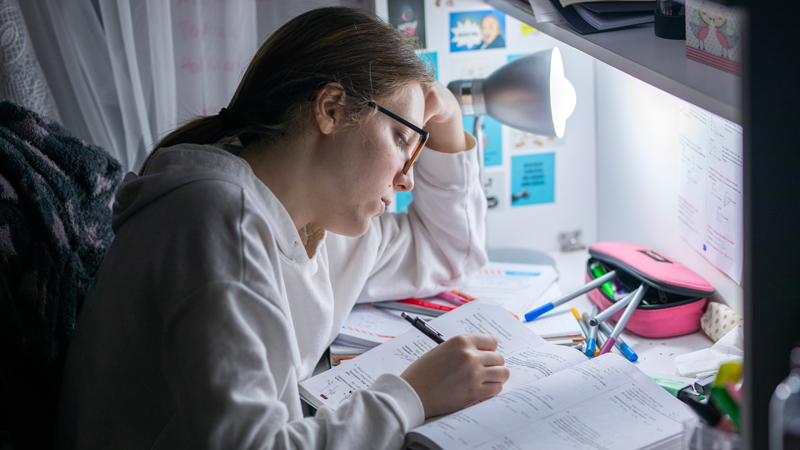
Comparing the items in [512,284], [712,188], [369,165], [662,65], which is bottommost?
[512,284]

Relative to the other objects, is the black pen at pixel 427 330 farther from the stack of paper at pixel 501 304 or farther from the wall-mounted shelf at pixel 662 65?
the wall-mounted shelf at pixel 662 65

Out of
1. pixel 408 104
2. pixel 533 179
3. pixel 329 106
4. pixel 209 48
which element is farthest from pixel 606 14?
pixel 209 48

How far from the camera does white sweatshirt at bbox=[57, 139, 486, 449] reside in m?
0.64

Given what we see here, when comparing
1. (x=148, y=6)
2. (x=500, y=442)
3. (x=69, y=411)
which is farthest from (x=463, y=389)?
(x=148, y=6)

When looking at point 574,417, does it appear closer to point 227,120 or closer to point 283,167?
point 283,167

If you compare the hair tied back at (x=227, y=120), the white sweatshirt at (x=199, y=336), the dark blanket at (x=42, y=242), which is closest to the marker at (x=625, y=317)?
the white sweatshirt at (x=199, y=336)

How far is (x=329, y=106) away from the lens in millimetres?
860

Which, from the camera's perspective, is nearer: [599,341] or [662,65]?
[662,65]

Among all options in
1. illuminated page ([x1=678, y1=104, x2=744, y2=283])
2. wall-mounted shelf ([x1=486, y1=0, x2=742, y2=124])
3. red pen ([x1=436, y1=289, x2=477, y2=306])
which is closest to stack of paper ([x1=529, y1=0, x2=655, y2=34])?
wall-mounted shelf ([x1=486, y1=0, x2=742, y2=124])

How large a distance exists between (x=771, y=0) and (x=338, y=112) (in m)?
0.55

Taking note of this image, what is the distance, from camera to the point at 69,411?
2.63 ft

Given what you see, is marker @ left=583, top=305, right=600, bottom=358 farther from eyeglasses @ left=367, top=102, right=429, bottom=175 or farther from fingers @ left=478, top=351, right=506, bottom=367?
eyeglasses @ left=367, top=102, right=429, bottom=175

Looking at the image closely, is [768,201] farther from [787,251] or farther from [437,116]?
[437,116]

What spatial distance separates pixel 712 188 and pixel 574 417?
58 cm
